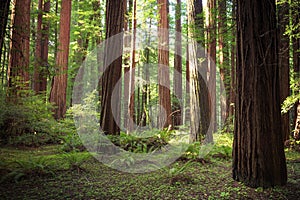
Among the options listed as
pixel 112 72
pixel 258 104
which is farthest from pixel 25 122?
pixel 258 104

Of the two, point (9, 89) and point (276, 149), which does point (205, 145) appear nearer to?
point (276, 149)

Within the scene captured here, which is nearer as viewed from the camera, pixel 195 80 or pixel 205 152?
pixel 205 152

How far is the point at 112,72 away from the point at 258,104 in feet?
16.7

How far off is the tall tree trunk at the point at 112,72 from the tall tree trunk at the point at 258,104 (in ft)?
14.6

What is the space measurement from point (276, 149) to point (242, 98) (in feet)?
3.37

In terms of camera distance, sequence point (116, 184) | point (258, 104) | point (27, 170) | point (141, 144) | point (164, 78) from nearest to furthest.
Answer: point (258, 104), point (116, 184), point (27, 170), point (141, 144), point (164, 78)

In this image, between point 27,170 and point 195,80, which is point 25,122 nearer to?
point 27,170

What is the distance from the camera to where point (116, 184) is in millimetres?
4070

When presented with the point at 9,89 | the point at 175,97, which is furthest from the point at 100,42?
the point at 9,89

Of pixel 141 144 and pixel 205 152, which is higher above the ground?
pixel 141 144

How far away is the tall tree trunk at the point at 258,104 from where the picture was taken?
3.65 m

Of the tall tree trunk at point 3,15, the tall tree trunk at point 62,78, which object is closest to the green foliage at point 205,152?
the tall tree trunk at point 3,15

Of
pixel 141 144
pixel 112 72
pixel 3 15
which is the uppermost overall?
pixel 3 15

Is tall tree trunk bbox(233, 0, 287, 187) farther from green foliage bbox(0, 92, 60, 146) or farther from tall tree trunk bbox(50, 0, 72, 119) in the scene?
tall tree trunk bbox(50, 0, 72, 119)
